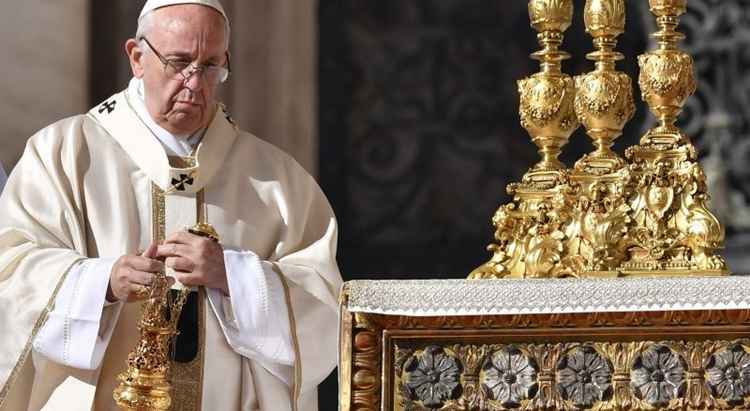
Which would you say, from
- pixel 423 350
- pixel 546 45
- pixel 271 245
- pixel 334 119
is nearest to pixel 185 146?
pixel 271 245

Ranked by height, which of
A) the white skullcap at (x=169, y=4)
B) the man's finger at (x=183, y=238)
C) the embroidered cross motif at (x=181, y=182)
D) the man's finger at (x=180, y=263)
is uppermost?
the white skullcap at (x=169, y=4)

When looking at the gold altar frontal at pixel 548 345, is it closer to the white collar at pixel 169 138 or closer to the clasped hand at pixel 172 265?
the clasped hand at pixel 172 265

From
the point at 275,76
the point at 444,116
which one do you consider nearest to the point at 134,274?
the point at 275,76

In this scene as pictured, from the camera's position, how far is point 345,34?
8.22 meters

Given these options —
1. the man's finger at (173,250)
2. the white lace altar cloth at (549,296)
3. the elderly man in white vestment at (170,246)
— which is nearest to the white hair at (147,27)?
the elderly man in white vestment at (170,246)

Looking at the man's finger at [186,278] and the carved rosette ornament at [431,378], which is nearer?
the carved rosette ornament at [431,378]

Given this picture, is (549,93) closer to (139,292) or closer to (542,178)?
(542,178)

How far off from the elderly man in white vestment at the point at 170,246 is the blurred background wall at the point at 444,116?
2.53 metres

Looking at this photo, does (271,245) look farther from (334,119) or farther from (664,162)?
(334,119)

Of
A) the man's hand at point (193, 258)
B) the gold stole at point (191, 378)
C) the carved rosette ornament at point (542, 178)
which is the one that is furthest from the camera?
the gold stole at point (191, 378)

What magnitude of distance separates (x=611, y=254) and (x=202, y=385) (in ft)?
3.67

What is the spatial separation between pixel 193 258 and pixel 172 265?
56 millimetres

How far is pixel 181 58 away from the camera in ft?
17.0

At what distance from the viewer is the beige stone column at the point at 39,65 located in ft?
22.8
